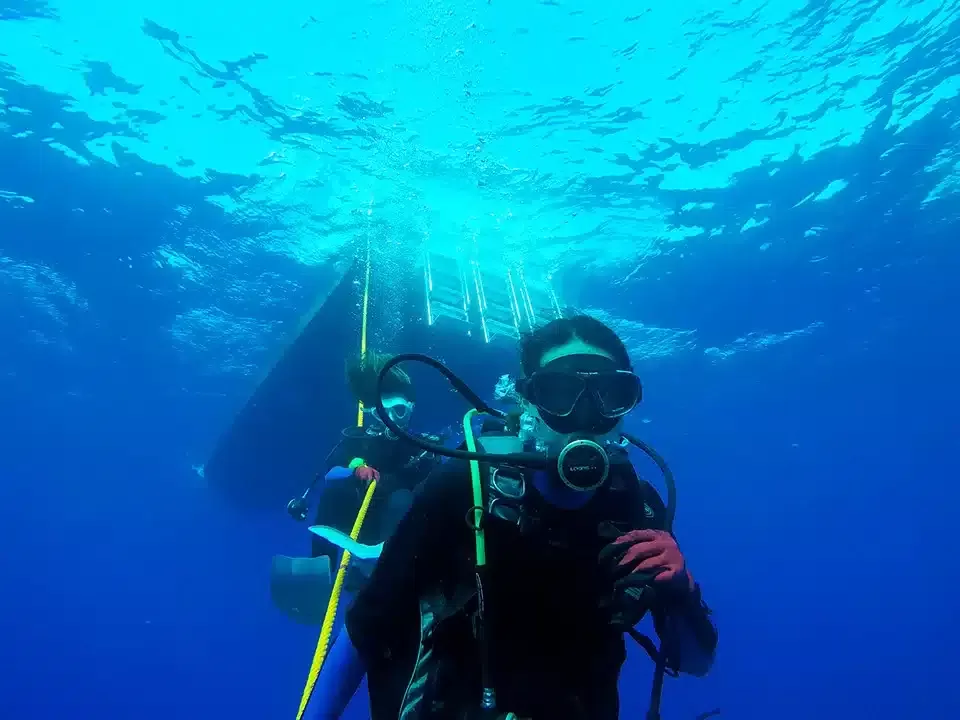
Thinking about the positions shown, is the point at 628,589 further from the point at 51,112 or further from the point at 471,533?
the point at 51,112

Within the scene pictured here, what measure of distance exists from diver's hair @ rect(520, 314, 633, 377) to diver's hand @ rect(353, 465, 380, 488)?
12.7ft

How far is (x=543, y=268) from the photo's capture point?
17.3m

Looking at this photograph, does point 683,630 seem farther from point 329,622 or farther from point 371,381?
point 371,381

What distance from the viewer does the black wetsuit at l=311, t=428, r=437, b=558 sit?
6.45 metres

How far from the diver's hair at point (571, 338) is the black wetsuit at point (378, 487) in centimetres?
394

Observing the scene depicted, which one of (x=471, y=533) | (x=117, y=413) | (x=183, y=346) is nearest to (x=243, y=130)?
(x=471, y=533)

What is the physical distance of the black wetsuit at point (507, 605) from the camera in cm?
212

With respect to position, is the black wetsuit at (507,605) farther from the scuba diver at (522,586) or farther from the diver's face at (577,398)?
the diver's face at (577,398)

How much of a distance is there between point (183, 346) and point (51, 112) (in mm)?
13398

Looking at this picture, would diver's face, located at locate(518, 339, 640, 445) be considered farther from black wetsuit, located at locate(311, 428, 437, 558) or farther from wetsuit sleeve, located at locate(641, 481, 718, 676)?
black wetsuit, located at locate(311, 428, 437, 558)

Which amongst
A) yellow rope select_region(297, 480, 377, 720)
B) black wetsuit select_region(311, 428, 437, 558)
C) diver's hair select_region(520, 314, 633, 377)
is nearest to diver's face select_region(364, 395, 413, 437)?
black wetsuit select_region(311, 428, 437, 558)

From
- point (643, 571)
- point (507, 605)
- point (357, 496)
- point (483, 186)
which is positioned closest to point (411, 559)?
point (507, 605)

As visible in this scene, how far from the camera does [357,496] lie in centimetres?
666

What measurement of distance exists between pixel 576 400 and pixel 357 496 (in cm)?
492
